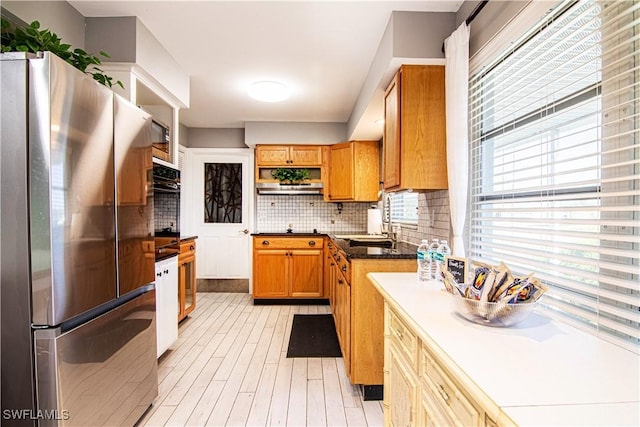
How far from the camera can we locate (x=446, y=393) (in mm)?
887

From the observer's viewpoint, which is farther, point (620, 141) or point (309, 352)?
point (309, 352)

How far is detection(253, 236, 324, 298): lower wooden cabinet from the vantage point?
166 inches

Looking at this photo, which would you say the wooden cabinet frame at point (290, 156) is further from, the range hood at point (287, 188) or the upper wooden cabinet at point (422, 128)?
the upper wooden cabinet at point (422, 128)

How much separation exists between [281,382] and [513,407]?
2017 millimetres

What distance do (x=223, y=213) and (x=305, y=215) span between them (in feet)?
4.35

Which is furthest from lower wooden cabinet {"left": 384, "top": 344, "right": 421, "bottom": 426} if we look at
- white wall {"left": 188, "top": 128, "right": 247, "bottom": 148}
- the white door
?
white wall {"left": 188, "top": 128, "right": 247, "bottom": 148}

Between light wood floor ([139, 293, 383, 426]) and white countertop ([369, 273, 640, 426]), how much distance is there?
1271mm

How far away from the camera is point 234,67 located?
108 inches

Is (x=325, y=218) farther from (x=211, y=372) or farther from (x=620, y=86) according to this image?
(x=620, y=86)

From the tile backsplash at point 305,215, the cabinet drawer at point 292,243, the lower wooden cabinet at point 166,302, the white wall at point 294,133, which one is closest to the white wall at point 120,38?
the lower wooden cabinet at point 166,302

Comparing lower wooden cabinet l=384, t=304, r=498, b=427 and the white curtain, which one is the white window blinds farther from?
lower wooden cabinet l=384, t=304, r=498, b=427

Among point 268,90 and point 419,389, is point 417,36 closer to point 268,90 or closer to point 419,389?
point 268,90

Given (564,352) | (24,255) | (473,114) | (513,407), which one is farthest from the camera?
(473,114)

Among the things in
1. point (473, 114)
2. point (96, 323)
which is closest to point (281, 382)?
point (96, 323)
